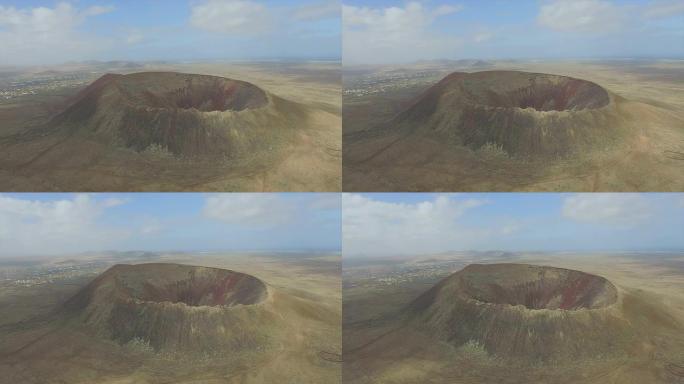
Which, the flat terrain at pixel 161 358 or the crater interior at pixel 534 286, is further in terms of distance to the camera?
the crater interior at pixel 534 286

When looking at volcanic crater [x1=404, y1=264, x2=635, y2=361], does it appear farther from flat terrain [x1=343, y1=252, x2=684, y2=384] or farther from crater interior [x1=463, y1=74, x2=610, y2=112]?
crater interior [x1=463, y1=74, x2=610, y2=112]

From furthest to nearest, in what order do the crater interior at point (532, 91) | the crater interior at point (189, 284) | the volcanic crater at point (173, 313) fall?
the crater interior at point (532, 91) < the crater interior at point (189, 284) < the volcanic crater at point (173, 313)

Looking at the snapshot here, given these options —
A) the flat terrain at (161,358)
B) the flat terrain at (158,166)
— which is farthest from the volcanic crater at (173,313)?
the flat terrain at (158,166)

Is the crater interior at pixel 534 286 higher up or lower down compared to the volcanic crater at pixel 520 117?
lower down

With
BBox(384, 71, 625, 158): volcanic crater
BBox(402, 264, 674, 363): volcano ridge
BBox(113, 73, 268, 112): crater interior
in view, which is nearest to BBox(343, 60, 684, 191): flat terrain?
BBox(384, 71, 625, 158): volcanic crater

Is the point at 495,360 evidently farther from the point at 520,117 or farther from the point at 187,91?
the point at 187,91

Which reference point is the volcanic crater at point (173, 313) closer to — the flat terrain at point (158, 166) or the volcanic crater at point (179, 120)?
the flat terrain at point (158, 166)

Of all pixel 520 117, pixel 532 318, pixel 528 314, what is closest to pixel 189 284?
pixel 528 314

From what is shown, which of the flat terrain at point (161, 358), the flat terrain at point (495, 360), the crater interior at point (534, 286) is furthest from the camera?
the crater interior at point (534, 286)
